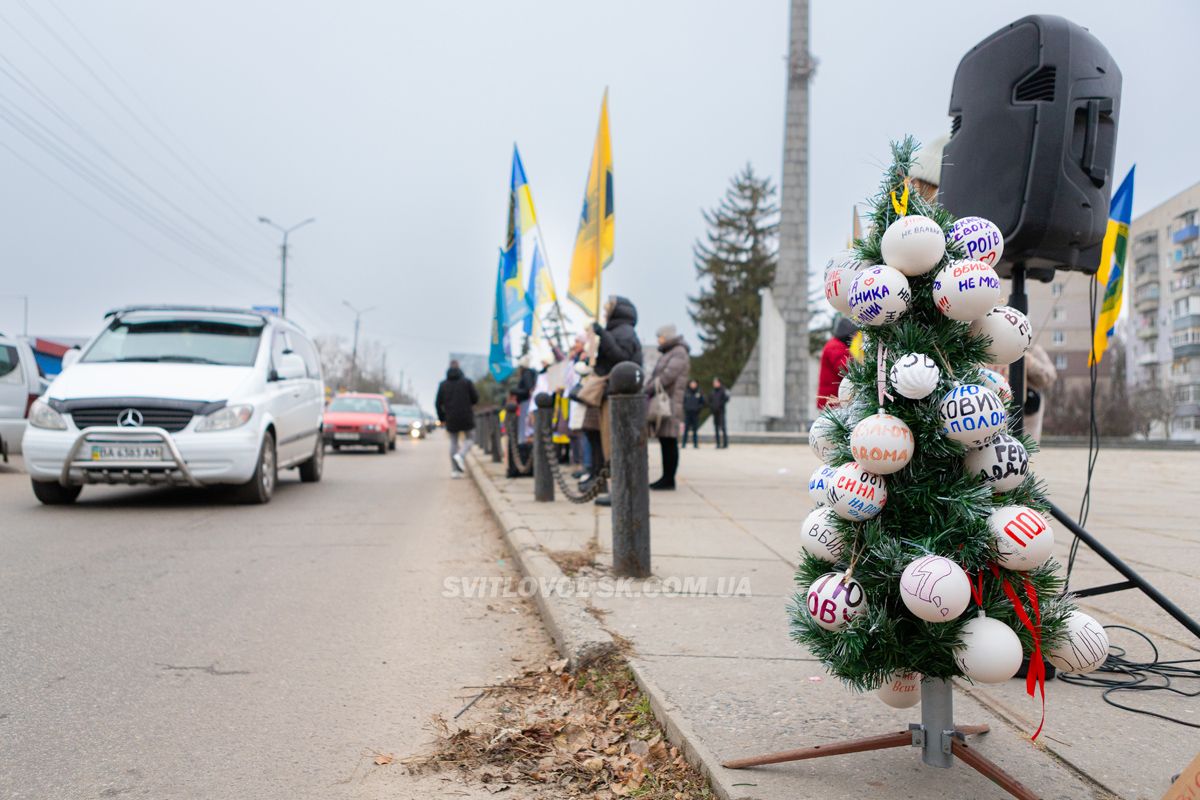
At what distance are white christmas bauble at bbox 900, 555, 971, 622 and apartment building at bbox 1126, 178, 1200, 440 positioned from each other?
60.8m

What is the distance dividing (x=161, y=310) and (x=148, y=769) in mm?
8010

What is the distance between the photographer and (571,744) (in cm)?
314

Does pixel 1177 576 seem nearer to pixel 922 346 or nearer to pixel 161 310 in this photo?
pixel 922 346

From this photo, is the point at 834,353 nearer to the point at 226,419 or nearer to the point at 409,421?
the point at 226,419

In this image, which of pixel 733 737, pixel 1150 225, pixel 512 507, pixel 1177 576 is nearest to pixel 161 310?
pixel 512 507

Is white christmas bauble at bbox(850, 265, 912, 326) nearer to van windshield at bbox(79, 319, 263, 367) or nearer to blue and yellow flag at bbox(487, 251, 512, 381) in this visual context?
van windshield at bbox(79, 319, 263, 367)

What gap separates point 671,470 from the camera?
10.1m

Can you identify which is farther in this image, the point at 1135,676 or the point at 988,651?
the point at 1135,676

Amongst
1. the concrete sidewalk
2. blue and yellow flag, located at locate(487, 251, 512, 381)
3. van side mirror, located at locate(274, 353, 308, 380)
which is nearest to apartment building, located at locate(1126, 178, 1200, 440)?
blue and yellow flag, located at locate(487, 251, 512, 381)

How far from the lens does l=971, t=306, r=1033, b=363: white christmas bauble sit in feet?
8.11

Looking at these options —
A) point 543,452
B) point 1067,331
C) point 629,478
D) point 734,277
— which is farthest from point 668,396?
point 1067,331

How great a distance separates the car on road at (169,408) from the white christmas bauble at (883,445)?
294 inches

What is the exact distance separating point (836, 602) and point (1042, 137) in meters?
2.04

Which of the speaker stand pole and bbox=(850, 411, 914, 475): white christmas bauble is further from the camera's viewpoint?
the speaker stand pole
